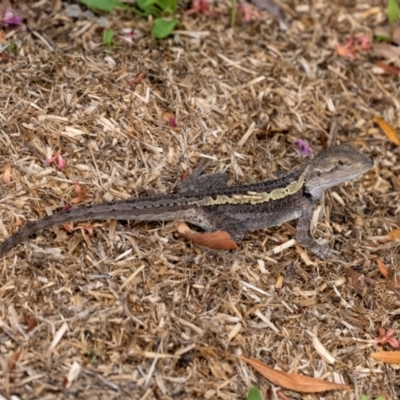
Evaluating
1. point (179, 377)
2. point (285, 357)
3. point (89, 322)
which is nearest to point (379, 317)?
point (285, 357)

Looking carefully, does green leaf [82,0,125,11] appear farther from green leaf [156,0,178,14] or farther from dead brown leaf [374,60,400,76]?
dead brown leaf [374,60,400,76]

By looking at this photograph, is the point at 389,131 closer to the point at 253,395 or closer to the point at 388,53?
the point at 388,53

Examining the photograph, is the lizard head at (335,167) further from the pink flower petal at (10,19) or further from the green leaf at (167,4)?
the pink flower petal at (10,19)

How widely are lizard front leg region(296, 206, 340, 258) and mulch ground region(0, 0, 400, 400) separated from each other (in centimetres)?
9

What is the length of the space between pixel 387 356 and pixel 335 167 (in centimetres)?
172

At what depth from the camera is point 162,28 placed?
6.23 m

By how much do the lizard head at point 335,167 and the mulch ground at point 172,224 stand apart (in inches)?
13.1

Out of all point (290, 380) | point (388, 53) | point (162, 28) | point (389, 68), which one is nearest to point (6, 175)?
point (162, 28)

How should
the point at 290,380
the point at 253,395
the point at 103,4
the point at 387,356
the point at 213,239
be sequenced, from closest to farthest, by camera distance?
1. the point at 253,395
2. the point at 290,380
3. the point at 387,356
4. the point at 213,239
5. the point at 103,4

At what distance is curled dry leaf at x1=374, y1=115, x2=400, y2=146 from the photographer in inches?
259

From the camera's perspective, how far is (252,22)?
7.00m

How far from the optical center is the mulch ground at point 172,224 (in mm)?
4512

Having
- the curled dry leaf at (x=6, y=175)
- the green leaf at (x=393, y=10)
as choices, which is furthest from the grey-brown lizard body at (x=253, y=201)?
the green leaf at (x=393, y=10)

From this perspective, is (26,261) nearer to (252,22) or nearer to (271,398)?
(271,398)
